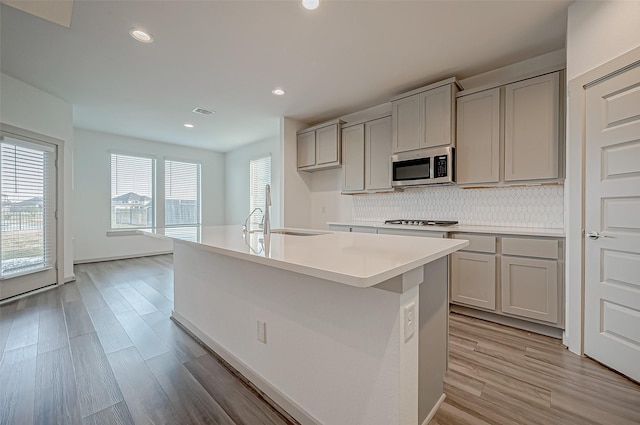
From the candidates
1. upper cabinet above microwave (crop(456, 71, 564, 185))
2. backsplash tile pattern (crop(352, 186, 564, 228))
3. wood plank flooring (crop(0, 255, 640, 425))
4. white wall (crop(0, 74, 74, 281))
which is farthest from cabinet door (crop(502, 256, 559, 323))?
white wall (crop(0, 74, 74, 281))

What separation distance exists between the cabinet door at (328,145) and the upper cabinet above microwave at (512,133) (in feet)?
5.72

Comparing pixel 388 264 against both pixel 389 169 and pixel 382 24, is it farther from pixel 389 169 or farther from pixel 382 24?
pixel 389 169

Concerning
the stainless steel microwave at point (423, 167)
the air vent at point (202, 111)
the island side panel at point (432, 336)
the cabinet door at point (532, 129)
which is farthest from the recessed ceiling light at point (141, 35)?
the cabinet door at point (532, 129)

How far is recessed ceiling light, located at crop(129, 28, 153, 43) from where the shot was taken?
7.63 feet

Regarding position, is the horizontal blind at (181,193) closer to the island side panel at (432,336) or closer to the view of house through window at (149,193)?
the view of house through window at (149,193)

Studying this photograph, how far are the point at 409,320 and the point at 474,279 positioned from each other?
2038mm

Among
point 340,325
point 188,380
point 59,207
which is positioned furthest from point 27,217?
point 340,325

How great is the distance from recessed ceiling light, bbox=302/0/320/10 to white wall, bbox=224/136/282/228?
382 cm

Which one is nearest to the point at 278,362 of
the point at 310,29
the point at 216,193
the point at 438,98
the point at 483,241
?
the point at 483,241

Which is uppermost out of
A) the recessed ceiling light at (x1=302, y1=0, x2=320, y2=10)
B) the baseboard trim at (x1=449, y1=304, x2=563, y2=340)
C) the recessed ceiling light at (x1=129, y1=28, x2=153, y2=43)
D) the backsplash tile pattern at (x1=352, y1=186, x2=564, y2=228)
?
the recessed ceiling light at (x1=302, y1=0, x2=320, y2=10)

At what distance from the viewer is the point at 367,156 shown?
3.92 metres

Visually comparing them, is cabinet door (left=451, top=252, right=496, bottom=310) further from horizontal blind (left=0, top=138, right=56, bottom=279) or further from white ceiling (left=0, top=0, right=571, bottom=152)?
horizontal blind (left=0, top=138, right=56, bottom=279)

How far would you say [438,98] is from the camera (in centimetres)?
305

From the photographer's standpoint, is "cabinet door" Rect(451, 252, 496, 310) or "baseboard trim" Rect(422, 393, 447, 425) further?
"cabinet door" Rect(451, 252, 496, 310)
